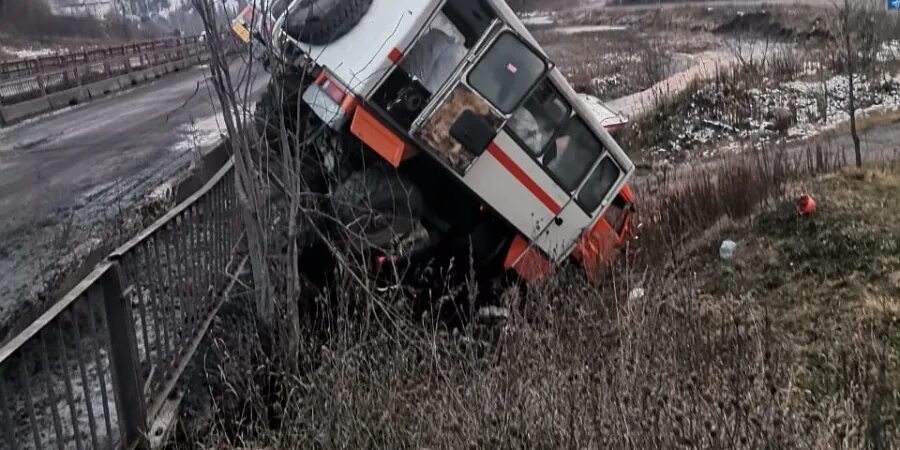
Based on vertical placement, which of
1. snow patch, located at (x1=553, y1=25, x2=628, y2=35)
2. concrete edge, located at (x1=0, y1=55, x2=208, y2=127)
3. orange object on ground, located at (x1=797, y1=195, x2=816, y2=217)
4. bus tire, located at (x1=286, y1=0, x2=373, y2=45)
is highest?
bus tire, located at (x1=286, y1=0, x2=373, y2=45)

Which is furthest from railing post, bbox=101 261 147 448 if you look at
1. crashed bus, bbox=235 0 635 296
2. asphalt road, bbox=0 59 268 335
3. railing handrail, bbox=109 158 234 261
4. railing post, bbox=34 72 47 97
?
railing post, bbox=34 72 47 97

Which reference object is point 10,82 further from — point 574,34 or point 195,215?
point 574,34

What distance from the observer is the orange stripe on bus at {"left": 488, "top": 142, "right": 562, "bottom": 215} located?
23.9 ft

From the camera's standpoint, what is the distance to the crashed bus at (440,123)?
22.6 feet

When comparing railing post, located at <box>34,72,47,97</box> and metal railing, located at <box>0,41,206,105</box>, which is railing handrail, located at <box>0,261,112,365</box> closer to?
metal railing, located at <box>0,41,206,105</box>

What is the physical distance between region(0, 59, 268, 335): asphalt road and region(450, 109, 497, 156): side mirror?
1590mm

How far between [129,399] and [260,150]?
2.02 metres

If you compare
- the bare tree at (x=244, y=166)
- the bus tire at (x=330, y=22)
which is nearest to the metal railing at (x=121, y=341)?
the bare tree at (x=244, y=166)

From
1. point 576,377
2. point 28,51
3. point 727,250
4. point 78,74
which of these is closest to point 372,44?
point 576,377

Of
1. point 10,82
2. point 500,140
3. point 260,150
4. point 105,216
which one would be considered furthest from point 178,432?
point 10,82

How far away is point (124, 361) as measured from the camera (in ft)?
12.5

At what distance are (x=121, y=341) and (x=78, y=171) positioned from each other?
971cm

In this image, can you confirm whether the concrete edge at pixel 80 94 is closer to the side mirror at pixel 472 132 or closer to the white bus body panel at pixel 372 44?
the white bus body panel at pixel 372 44

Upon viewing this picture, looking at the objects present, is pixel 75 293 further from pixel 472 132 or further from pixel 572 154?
pixel 572 154
